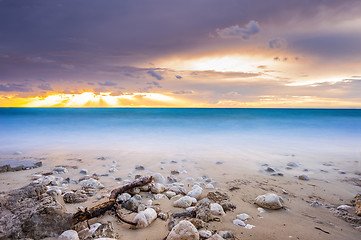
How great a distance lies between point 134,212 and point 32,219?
130cm

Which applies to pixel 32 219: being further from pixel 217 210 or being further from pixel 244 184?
pixel 244 184

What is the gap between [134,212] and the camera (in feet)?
10.00

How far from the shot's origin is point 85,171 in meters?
5.24

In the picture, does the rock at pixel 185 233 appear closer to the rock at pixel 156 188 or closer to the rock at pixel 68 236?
the rock at pixel 68 236

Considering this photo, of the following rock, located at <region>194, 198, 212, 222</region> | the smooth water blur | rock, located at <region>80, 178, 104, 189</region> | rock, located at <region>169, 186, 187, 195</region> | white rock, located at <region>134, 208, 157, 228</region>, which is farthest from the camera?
the smooth water blur

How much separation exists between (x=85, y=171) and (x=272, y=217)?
447cm

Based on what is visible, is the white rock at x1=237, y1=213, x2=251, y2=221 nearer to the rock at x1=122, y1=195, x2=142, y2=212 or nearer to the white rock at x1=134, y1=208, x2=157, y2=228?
the white rock at x1=134, y1=208, x2=157, y2=228

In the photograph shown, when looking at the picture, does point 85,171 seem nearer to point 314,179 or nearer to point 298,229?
point 298,229

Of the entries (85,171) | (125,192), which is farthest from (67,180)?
(125,192)

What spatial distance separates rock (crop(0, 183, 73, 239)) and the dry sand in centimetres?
54

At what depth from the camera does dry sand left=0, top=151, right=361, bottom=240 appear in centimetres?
266

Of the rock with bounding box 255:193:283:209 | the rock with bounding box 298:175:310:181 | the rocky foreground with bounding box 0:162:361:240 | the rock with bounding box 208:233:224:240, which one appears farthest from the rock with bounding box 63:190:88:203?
the rock with bounding box 298:175:310:181

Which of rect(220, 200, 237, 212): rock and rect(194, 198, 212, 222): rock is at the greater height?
rect(194, 198, 212, 222): rock

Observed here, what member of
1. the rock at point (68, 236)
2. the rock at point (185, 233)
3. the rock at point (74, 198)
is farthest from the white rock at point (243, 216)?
the rock at point (74, 198)
